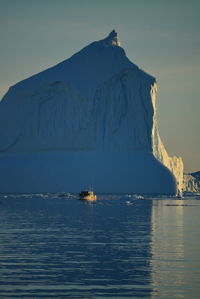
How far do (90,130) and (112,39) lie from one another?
1192 centimetres

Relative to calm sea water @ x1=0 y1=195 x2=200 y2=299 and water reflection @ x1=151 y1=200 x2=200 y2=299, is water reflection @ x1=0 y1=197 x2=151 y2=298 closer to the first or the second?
calm sea water @ x1=0 y1=195 x2=200 y2=299

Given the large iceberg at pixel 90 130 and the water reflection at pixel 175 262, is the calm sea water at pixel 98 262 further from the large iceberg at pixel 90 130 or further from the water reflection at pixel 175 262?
the large iceberg at pixel 90 130

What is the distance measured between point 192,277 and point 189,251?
512 cm

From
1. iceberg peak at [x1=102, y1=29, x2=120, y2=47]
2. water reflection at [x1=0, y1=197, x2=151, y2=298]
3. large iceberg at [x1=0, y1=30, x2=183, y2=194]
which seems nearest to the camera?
water reflection at [x1=0, y1=197, x2=151, y2=298]

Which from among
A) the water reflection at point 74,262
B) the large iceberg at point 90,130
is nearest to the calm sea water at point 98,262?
the water reflection at point 74,262

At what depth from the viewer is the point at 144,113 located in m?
91.4

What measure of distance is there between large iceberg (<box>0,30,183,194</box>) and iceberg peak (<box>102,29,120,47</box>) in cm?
22

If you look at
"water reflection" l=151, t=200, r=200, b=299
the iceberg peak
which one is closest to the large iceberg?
the iceberg peak

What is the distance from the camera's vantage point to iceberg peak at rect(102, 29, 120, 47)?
94750 millimetres

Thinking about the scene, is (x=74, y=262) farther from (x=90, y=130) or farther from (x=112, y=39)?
(x=112, y=39)

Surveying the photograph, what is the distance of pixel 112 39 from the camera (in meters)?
95.3

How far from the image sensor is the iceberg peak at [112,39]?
94.8 metres

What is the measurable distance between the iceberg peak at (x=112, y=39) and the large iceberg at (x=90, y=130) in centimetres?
22

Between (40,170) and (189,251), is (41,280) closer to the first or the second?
(189,251)
